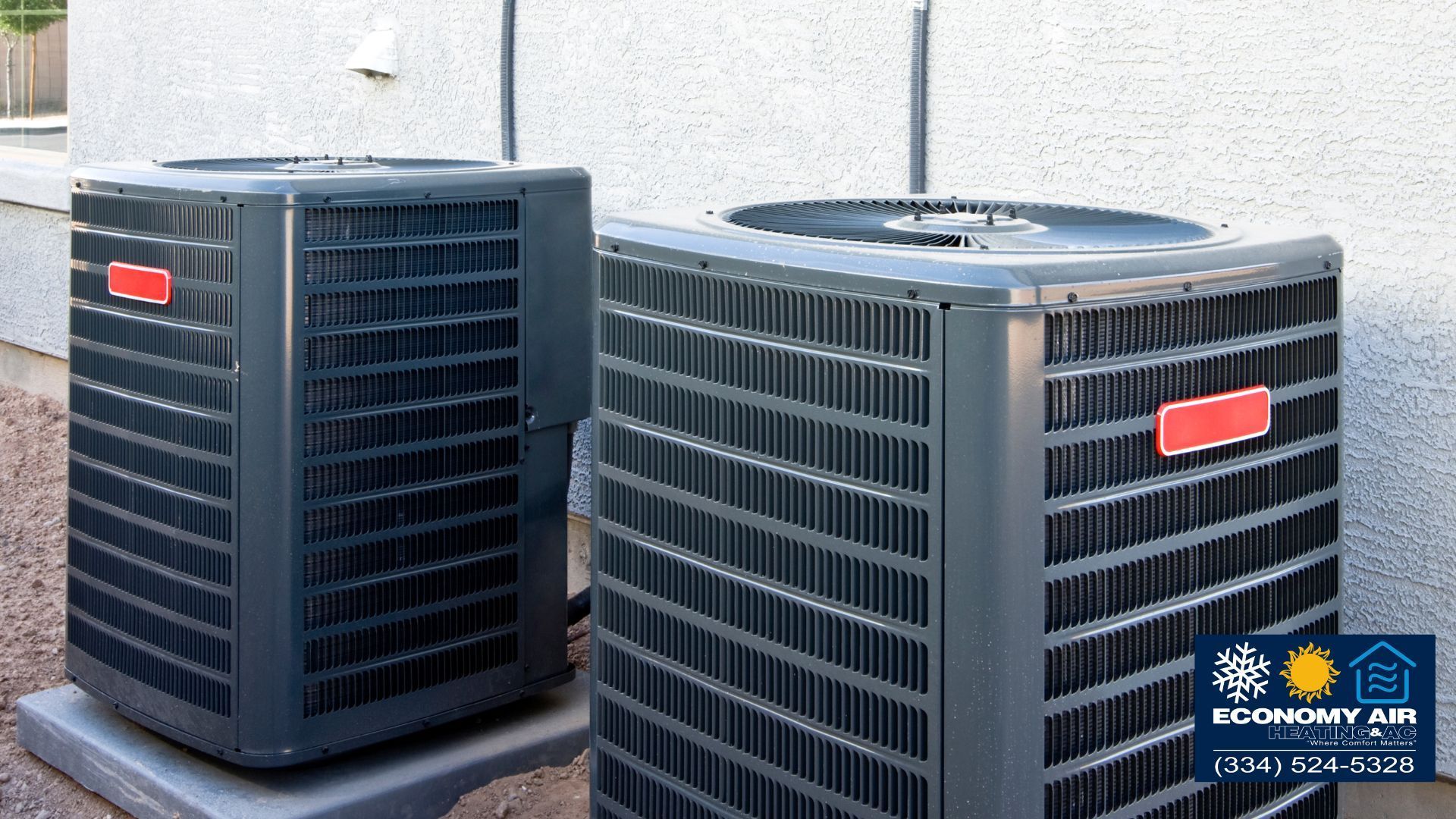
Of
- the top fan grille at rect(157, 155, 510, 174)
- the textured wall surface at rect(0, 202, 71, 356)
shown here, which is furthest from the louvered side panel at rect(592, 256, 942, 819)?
the textured wall surface at rect(0, 202, 71, 356)

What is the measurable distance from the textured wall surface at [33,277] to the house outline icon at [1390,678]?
5635 mm

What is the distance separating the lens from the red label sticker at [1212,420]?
179cm

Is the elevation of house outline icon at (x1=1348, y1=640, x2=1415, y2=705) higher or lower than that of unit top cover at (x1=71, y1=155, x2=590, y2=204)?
lower

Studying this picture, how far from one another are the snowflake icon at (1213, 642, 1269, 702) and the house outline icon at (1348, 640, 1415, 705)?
0.26 metres

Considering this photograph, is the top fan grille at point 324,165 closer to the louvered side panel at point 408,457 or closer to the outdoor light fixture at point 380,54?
the louvered side panel at point 408,457

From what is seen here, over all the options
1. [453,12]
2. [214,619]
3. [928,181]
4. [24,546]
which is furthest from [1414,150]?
[24,546]

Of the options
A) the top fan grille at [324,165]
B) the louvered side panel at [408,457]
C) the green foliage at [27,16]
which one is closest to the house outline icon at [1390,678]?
the louvered side panel at [408,457]

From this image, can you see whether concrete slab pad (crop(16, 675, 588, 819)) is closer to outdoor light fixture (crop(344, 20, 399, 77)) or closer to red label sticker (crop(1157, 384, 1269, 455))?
red label sticker (crop(1157, 384, 1269, 455))

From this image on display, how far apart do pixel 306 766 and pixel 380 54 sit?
240 centimetres

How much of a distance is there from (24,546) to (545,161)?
2.29m

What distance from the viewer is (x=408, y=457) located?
287 cm

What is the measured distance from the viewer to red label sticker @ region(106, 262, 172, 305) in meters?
2.80

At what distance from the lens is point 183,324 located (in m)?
2.78

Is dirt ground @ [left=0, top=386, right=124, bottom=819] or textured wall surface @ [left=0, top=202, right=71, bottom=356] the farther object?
textured wall surface @ [left=0, top=202, right=71, bottom=356]
